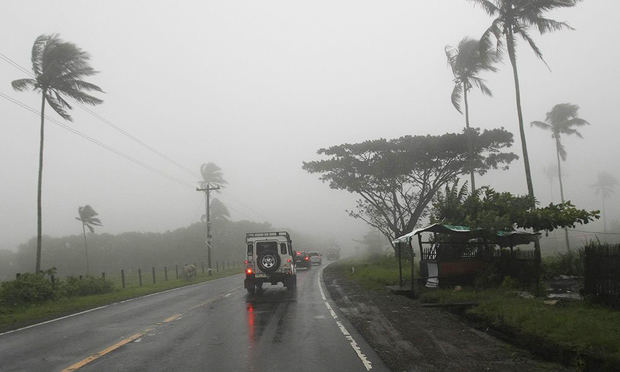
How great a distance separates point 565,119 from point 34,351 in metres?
50.2

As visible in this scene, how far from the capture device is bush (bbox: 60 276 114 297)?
20.8 meters

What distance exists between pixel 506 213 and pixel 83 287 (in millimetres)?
18782

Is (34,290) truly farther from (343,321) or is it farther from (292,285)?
(343,321)

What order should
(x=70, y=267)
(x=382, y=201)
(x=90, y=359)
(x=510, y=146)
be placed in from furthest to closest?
(x=70, y=267)
(x=382, y=201)
(x=510, y=146)
(x=90, y=359)

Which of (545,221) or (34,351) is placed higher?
(545,221)

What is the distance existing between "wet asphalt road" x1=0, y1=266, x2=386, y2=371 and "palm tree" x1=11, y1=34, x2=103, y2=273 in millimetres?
12229

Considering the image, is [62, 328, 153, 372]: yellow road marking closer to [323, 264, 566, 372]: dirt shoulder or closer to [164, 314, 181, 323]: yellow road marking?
[164, 314, 181, 323]: yellow road marking

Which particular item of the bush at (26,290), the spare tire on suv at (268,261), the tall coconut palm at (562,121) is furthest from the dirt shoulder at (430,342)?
the tall coconut palm at (562,121)

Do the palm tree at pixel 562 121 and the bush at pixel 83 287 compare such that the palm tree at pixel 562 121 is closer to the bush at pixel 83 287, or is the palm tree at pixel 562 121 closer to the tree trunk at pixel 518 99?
the tree trunk at pixel 518 99

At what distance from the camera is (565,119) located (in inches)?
1860

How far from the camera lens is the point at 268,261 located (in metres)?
19.8

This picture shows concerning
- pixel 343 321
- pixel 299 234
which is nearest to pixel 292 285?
pixel 343 321

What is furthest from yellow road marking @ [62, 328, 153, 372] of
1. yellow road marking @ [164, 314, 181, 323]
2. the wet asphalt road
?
yellow road marking @ [164, 314, 181, 323]

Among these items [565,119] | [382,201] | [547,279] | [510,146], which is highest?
[565,119]
